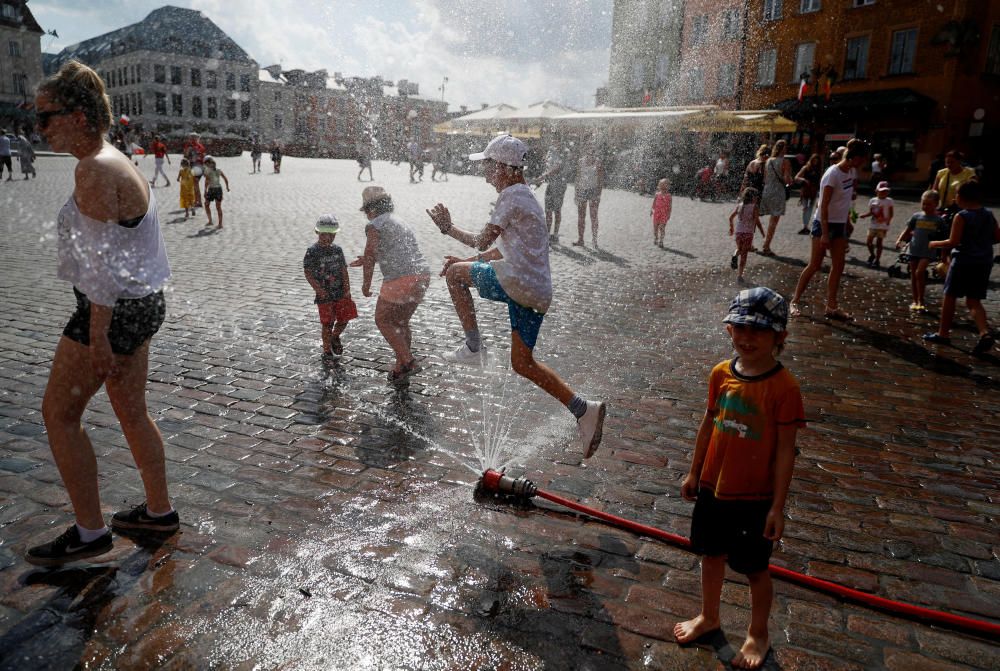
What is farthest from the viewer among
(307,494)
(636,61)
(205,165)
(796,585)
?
(636,61)

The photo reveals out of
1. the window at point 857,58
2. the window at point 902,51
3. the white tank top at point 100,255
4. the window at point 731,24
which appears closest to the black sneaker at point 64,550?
the white tank top at point 100,255

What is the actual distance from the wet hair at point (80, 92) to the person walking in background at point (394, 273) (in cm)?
289

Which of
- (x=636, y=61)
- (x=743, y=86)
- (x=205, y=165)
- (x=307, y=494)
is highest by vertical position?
(x=636, y=61)

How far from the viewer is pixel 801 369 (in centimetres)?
605

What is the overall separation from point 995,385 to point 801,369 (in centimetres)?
154

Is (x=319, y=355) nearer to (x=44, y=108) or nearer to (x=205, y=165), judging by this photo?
(x=44, y=108)

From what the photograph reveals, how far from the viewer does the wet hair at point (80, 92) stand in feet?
8.34

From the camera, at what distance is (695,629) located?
2.49m

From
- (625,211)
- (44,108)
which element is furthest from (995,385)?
(625,211)

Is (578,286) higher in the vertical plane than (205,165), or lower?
lower

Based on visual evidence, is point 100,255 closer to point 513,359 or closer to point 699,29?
point 513,359

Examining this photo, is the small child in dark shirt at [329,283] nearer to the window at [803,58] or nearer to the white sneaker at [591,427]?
the white sneaker at [591,427]

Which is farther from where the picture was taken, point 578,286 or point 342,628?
point 578,286

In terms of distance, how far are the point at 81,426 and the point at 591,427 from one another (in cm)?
246
